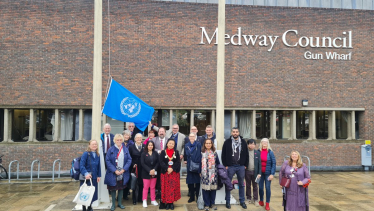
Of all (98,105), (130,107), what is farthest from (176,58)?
(98,105)

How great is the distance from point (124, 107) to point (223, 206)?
3.48m

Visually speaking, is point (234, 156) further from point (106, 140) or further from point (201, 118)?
point (201, 118)

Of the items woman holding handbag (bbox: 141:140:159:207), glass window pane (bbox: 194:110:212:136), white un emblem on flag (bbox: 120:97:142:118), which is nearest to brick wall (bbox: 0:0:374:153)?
glass window pane (bbox: 194:110:212:136)

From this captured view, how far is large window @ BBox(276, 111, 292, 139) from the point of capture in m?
13.0

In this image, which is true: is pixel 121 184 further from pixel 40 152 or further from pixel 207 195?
pixel 40 152

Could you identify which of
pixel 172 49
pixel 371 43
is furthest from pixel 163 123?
pixel 371 43

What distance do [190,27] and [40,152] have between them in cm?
804

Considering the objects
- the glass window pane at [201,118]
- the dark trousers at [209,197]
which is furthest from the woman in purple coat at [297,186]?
the glass window pane at [201,118]

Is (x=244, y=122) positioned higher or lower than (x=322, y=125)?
higher

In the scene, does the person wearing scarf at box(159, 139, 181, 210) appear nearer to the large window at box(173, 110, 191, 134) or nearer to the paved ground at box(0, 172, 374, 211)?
the paved ground at box(0, 172, 374, 211)

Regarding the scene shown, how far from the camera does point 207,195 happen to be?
6562 mm

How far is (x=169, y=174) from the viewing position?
6.48 m

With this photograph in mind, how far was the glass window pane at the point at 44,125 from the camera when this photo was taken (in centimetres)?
1203

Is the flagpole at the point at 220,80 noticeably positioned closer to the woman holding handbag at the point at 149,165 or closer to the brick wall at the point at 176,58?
the woman holding handbag at the point at 149,165
